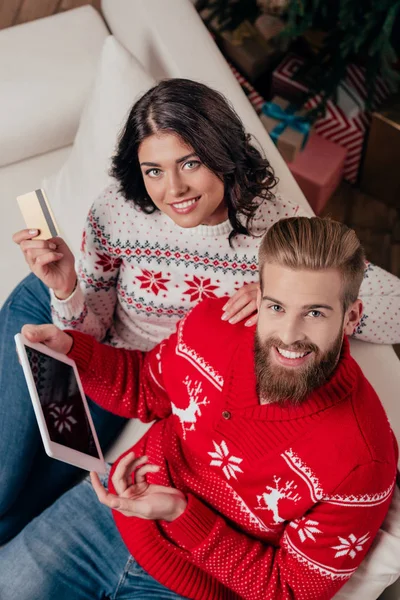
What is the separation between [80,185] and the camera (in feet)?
5.19

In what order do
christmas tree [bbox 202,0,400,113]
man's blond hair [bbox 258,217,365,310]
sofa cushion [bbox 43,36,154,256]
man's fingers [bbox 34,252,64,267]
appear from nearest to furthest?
man's blond hair [bbox 258,217,365,310] < man's fingers [bbox 34,252,64,267] < sofa cushion [bbox 43,36,154,256] < christmas tree [bbox 202,0,400,113]

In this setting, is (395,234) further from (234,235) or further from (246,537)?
(246,537)

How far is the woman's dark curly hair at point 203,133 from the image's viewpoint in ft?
3.64

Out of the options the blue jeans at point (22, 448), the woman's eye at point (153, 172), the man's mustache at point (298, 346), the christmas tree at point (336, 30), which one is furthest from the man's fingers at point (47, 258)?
the christmas tree at point (336, 30)

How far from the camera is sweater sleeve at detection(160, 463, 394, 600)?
1.03 metres

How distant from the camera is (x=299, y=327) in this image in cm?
99

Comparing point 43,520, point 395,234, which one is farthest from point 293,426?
point 395,234

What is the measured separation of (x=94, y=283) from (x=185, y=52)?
0.60 m

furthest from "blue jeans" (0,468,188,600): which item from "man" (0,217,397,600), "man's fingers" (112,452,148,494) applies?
"man's fingers" (112,452,148,494)

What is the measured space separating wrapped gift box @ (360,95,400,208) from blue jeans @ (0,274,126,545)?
1.18m

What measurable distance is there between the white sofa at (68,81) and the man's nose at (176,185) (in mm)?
391

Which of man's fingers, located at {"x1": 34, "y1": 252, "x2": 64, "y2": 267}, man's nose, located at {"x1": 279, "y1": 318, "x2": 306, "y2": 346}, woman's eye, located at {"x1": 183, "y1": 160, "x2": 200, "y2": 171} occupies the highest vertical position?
woman's eye, located at {"x1": 183, "y1": 160, "x2": 200, "y2": 171}

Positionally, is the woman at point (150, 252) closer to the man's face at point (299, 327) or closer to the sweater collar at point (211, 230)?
the sweater collar at point (211, 230)

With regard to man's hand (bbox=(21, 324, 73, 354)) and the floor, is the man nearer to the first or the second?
man's hand (bbox=(21, 324, 73, 354))
